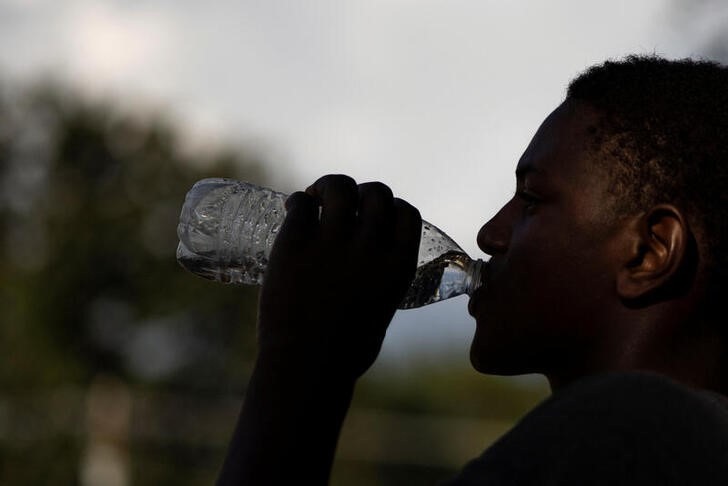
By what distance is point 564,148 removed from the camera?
2369mm

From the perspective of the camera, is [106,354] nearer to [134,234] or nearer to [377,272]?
[134,234]

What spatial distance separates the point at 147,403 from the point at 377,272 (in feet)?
97.1

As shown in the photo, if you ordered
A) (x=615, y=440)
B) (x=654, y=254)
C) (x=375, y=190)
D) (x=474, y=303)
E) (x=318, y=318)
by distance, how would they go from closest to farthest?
1. (x=615, y=440)
2. (x=318, y=318)
3. (x=375, y=190)
4. (x=654, y=254)
5. (x=474, y=303)

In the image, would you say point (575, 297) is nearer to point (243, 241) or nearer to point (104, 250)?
point (243, 241)

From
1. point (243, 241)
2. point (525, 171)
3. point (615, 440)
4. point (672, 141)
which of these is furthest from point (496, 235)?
point (243, 241)

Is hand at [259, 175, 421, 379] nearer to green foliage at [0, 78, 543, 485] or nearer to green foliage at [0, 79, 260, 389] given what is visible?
green foliage at [0, 78, 543, 485]

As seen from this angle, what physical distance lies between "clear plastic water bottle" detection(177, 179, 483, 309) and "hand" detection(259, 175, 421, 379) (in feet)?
3.34

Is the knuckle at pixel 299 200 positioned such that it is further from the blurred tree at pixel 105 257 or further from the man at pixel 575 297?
the blurred tree at pixel 105 257

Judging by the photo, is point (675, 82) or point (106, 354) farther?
point (106, 354)

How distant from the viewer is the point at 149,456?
3161cm

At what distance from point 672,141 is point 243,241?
132cm

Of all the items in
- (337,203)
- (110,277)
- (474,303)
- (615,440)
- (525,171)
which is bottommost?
(110,277)

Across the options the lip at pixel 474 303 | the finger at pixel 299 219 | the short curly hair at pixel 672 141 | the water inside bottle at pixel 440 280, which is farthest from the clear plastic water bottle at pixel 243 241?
the finger at pixel 299 219

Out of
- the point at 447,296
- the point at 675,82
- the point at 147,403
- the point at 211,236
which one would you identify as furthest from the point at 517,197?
the point at 147,403
